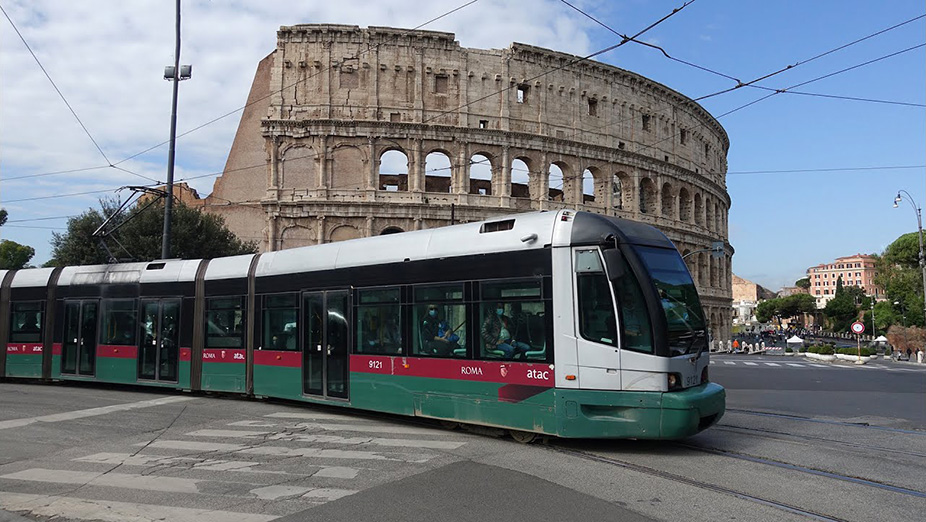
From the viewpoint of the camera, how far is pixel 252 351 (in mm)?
11180

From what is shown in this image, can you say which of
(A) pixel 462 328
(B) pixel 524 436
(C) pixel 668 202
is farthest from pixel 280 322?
(C) pixel 668 202

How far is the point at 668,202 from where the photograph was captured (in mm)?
44406

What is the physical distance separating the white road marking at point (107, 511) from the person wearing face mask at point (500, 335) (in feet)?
11.3

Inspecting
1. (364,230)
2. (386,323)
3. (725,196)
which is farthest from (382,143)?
(725,196)

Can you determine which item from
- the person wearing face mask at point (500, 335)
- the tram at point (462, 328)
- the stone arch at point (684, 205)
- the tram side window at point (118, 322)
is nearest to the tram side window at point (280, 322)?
the tram at point (462, 328)

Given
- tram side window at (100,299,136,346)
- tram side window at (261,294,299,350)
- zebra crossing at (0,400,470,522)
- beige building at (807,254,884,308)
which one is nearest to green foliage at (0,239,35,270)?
tram side window at (100,299,136,346)

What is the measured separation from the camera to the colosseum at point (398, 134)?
112ft

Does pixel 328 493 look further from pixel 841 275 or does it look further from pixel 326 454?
pixel 841 275

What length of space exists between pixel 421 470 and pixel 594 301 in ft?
8.16

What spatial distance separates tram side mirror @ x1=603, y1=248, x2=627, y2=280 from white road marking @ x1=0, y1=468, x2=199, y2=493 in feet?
14.5

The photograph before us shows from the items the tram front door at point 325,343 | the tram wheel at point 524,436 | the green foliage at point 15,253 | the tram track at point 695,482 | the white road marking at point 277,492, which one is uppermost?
the green foliage at point 15,253

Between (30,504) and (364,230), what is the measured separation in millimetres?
29176

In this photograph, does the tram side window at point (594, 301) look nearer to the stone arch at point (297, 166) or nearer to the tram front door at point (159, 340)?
the tram front door at point (159, 340)

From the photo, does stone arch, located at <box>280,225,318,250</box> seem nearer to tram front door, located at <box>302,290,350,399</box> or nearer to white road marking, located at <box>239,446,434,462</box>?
tram front door, located at <box>302,290,350,399</box>
